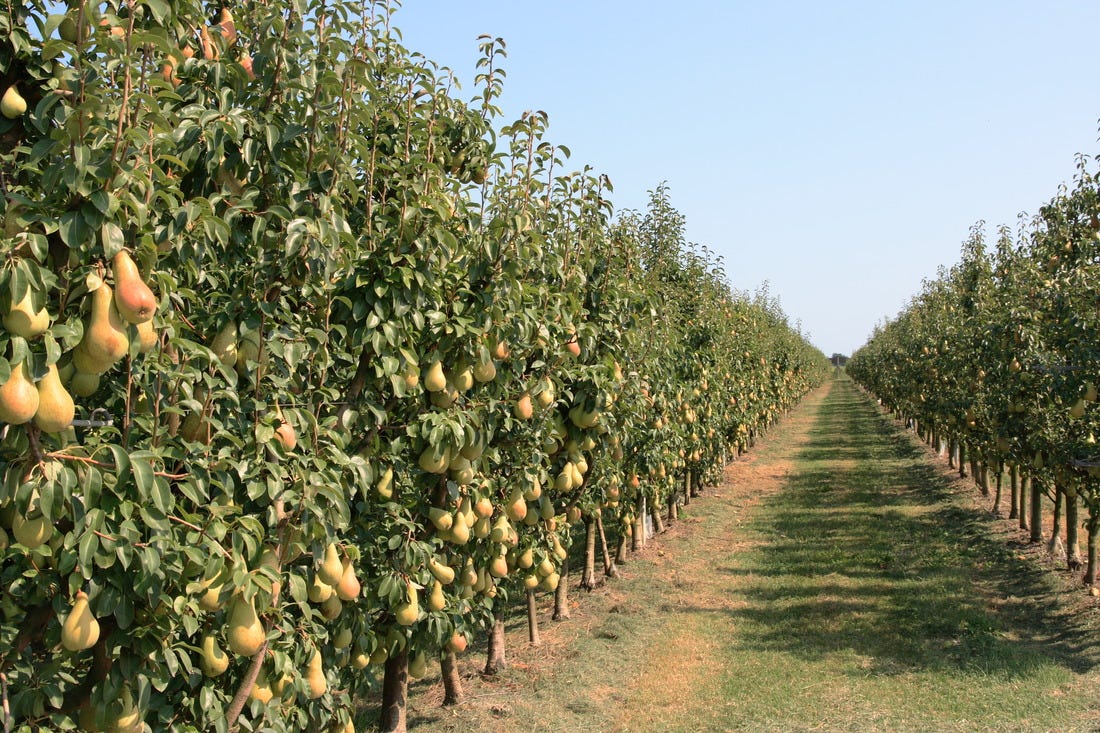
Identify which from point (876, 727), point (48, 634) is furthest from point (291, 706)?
point (876, 727)

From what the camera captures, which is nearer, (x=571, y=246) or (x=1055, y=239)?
(x=571, y=246)

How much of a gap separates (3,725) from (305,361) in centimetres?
158

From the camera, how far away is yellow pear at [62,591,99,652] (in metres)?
2.29

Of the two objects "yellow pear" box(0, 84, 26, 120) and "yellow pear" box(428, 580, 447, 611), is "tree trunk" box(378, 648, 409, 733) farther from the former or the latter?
"yellow pear" box(0, 84, 26, 120)

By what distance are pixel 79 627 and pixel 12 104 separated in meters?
1.54

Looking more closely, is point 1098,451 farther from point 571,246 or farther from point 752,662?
point 571,246

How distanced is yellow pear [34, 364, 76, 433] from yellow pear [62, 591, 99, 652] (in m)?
0.66

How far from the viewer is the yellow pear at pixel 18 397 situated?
1821mm

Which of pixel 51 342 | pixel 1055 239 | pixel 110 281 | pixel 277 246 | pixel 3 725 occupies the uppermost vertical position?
pixel 1055 239

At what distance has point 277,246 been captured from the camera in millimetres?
3010

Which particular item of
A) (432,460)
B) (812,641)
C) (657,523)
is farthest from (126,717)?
(657,523)

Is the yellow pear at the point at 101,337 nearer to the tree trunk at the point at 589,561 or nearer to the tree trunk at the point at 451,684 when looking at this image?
the tree trunk at the point at 451,684

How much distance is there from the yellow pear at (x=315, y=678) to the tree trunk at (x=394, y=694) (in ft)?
5.57

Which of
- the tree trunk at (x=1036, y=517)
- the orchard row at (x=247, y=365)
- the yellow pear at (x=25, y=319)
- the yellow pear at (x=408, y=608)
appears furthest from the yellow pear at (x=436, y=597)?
the tree trunk at (x=1036, y=517)
